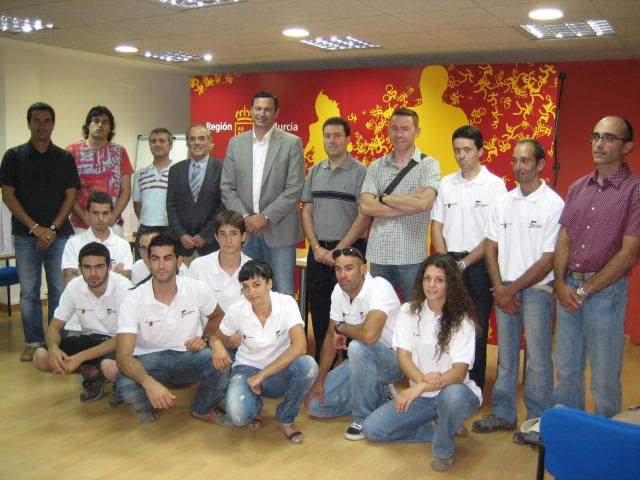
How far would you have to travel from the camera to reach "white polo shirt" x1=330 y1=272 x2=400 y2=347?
3510 mm

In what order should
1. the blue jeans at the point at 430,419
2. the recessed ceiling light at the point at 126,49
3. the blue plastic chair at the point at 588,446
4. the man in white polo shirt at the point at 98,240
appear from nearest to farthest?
the blue plastic chair at the point at 588,446
the blue jeans at the point at 430,419
the man in white polo shirt at the point at 98,240
the recessed ceiling light at the point at 126,49

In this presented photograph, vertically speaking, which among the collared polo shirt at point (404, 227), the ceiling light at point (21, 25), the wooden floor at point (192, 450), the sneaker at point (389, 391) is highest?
the ceiling light at point (21, 25)

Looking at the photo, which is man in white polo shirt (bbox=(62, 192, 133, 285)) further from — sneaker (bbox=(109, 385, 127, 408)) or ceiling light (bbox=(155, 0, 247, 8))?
ceiling light (bbox=(155, 0, 247, 8))

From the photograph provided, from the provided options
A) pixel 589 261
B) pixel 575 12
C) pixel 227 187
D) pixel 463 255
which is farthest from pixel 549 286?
pixel 227 187

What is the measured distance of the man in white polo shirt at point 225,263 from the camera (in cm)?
386

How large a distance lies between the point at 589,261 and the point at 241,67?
5.00m

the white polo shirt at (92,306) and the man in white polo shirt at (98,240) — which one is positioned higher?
the man in white polo shirt at (98,240)

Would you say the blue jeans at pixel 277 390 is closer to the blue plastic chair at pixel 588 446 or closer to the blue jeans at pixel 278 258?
the blue jeans at pixel 278 258

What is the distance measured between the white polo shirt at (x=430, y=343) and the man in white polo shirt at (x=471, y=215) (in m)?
0.54

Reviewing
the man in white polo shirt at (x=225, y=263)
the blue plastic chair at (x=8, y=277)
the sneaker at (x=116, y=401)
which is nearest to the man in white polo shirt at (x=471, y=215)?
the man in white polo shirt at (x=225, y=263)

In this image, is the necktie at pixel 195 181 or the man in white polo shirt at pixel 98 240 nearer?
the man in white polo shirt at pixel 98 240

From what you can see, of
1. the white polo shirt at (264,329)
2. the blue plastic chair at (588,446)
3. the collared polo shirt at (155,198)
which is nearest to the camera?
the blue plastic chair at (588,446)

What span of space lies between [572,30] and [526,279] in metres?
2.37

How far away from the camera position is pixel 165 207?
15.9 feet
